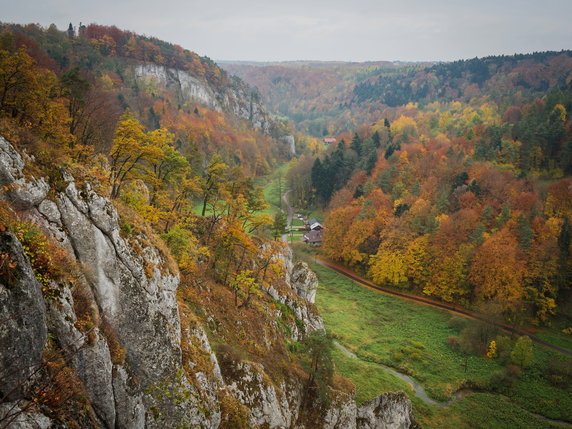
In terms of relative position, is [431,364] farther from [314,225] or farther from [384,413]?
[314,225]

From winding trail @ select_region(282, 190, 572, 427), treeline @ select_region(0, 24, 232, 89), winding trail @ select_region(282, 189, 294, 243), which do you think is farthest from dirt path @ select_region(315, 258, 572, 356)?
treeline @ select_region(0, 24, 232, 89)

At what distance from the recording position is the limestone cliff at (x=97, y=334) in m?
8.06

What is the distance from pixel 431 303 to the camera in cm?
5719

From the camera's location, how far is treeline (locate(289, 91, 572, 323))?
5297 cm

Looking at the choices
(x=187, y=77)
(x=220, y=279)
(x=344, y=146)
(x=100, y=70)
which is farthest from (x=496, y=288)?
(x=187, y=77)

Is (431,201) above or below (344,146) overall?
below

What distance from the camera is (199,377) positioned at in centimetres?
1484

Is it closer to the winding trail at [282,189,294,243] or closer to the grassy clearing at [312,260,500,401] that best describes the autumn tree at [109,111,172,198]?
the grassy clearing at [312,260,500,401]

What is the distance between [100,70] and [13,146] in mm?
121231

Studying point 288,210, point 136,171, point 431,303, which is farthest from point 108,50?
point 431,303

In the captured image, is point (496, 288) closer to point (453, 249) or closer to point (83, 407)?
point (453, 249)

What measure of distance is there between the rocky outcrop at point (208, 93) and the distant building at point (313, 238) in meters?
90.5

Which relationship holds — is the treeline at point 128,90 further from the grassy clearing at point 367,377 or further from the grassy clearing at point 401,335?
the grassy clearing at point 401,335

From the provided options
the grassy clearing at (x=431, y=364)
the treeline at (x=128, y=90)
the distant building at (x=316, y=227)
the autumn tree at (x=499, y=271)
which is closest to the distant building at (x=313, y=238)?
the distant building at (x=316, y=227)
